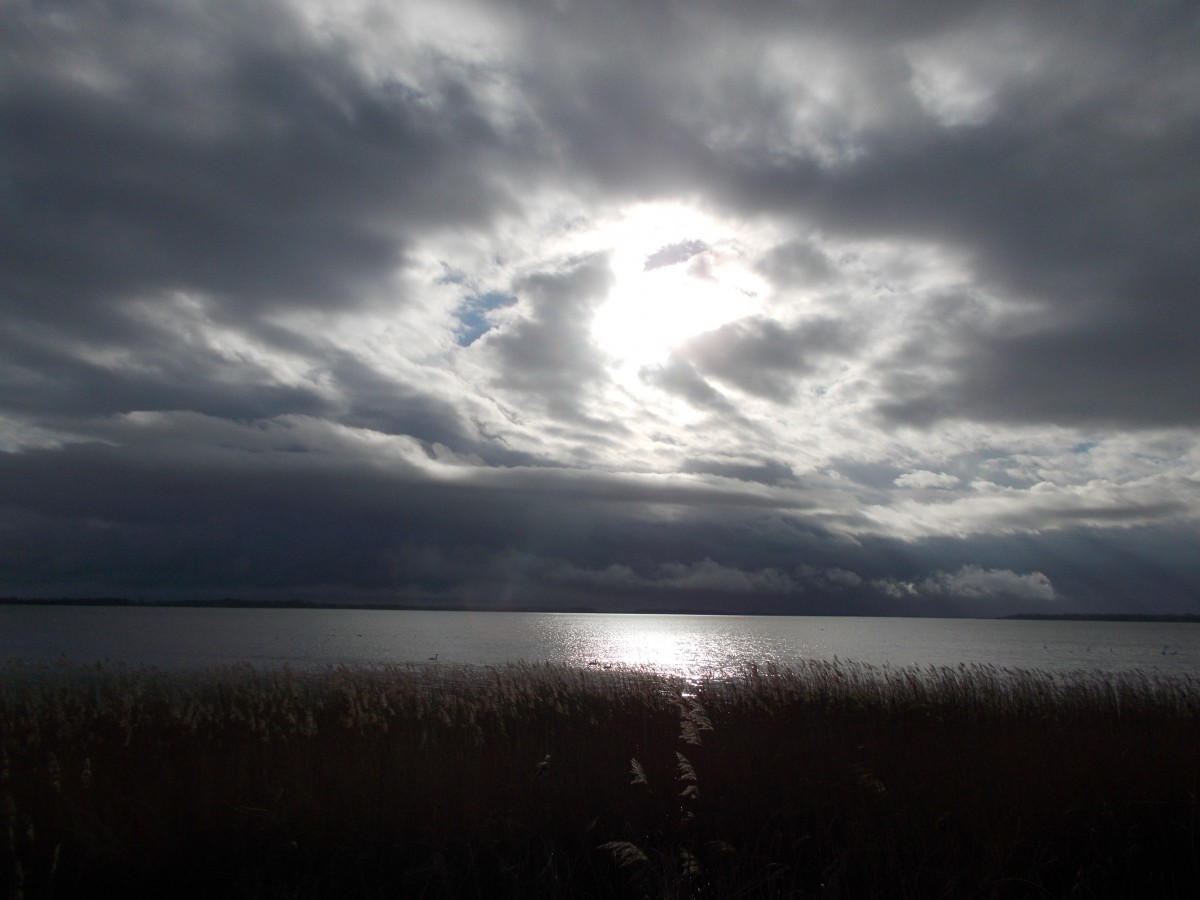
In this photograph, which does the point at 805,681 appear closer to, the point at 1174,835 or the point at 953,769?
the point at 953,769

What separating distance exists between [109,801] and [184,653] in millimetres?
60576

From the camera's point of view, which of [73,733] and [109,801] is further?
[73,733]

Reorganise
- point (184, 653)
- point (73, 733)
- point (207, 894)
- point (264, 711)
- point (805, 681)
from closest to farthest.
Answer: point (207, 894) → point (73, 733) → point (264, 711) → point (805, 681) → point (184, 653)

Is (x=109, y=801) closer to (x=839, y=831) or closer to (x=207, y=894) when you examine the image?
(x=207, y=894)

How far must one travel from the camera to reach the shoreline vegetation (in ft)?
20.7

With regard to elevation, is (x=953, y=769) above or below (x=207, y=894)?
above

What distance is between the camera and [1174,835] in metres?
7.17

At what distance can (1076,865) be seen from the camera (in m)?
6.68

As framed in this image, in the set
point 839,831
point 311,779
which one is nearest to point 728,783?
point 839,831

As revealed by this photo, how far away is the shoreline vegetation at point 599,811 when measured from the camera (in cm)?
631

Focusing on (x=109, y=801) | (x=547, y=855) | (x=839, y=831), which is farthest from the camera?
(x=109, y=801)

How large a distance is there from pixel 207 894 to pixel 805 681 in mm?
16325

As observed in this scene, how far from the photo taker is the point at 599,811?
7836 mm

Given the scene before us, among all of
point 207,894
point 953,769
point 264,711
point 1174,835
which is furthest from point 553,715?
point 1174,835
